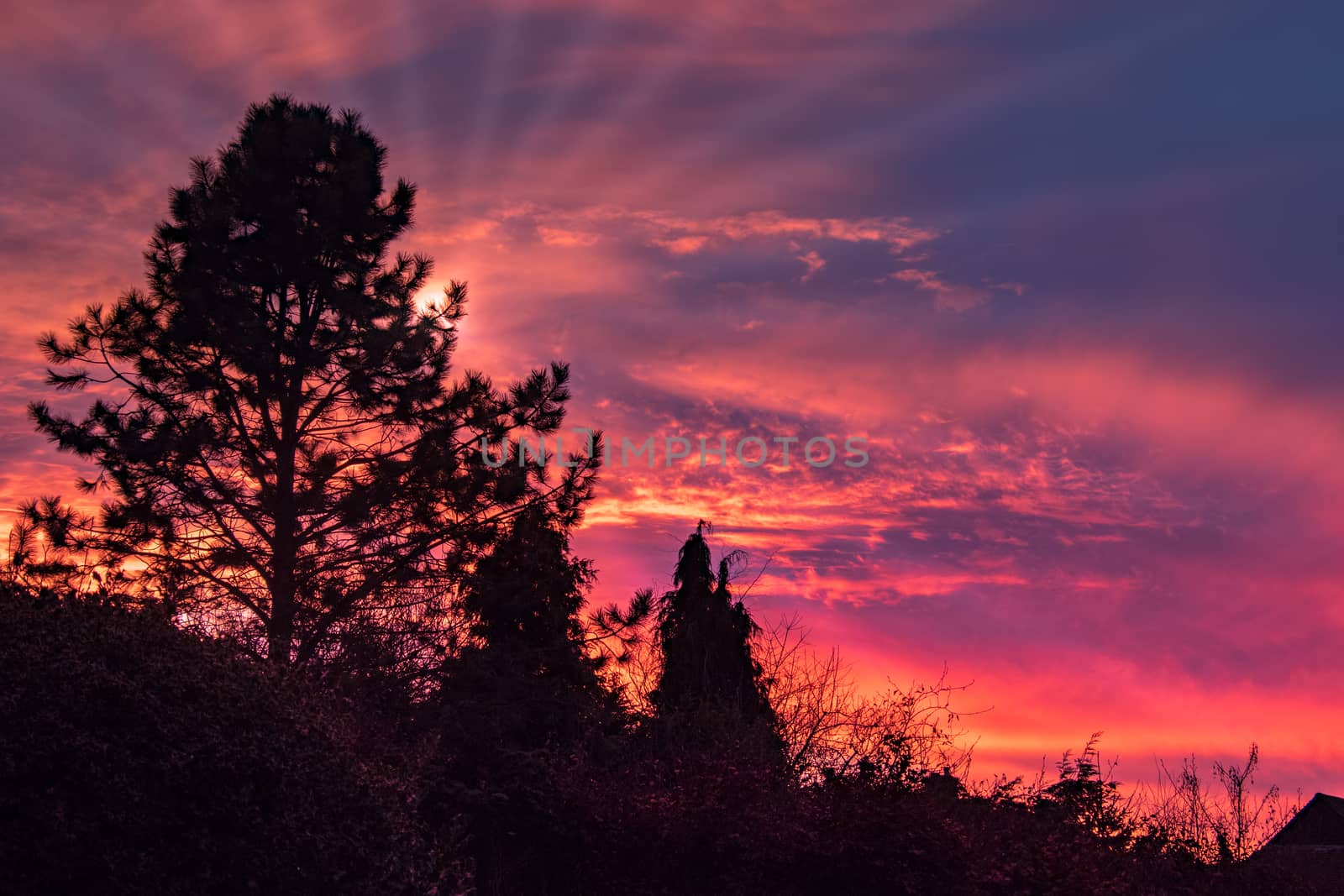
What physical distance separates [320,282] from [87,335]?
12.5 ft

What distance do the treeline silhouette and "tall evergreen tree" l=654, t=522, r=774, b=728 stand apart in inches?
3.0

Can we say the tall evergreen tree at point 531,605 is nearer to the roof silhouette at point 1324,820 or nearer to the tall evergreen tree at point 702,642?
the tall evergreen tree at point 702,642

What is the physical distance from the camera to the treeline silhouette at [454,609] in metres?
→ 12.8

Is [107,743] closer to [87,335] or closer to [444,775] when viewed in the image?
[444,775]

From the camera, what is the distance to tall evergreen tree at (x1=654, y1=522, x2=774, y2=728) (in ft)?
67.8

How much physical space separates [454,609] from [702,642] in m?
5.43

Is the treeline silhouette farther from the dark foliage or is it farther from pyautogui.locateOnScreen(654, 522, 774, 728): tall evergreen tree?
the dark foliage

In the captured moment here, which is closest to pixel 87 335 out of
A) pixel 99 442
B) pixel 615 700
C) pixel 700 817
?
pixel 99 442

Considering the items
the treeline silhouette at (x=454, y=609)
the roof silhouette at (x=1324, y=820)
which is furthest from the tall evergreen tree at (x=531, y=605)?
the roof silhouette at (x=1324, y=820)

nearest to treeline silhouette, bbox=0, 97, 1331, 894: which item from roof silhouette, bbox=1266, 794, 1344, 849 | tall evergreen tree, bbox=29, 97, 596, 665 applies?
tall evergreen tree, bbox=29, 97, 596, 665

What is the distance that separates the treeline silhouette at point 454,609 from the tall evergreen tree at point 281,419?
45 mm

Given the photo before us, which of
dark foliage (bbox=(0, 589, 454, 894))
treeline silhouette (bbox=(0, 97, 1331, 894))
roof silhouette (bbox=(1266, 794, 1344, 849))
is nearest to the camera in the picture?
dark foliage (bbox=(0, 589, 454, 894))

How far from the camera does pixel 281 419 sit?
58.3 feet

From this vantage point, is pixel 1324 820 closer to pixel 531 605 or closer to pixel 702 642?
pixel 702 642
